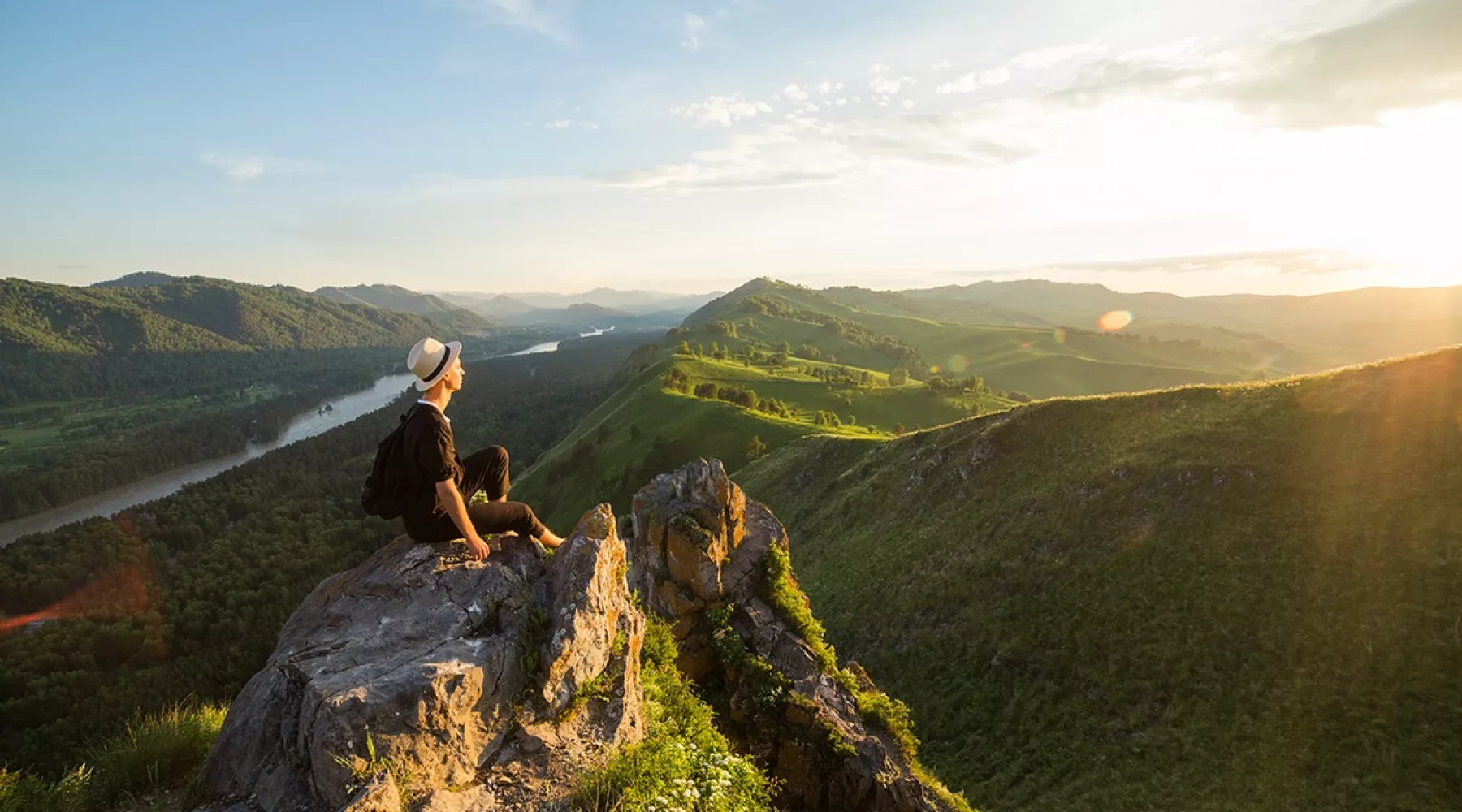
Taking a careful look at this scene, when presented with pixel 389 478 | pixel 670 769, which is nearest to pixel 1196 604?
pixel 670 769

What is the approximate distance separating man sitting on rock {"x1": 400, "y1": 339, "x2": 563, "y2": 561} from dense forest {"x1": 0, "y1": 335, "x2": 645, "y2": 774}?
62015 mm

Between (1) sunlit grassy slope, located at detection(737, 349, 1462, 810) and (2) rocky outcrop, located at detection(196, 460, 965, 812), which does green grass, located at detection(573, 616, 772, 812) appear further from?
(1) sunlit grassy slope, located at detection(737, 349, 1462, 810)

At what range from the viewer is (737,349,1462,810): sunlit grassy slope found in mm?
23234

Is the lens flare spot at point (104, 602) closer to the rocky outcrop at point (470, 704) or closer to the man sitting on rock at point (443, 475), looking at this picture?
the rocky outcrop at point (470, 704)

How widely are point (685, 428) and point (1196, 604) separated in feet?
248

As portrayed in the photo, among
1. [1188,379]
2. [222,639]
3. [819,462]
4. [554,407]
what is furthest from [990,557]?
[1188,379]

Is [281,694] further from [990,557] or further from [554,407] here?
[554,407]

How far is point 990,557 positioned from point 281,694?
38.8m

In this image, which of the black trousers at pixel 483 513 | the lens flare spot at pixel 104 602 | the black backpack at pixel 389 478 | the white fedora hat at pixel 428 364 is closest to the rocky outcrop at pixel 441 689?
the black trousers at pixel 483 513

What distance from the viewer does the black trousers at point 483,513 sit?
10070mm

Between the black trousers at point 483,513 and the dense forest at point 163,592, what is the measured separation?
203ft

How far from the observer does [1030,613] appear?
3462 cm

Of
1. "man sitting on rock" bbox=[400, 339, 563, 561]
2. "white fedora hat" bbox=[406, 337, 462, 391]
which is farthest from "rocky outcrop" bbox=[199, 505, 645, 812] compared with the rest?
"white fedora hat" bbox=[406, 337, 462, 391]

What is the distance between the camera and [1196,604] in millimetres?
29891
